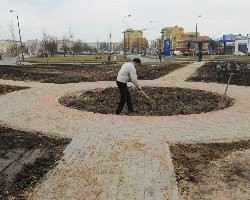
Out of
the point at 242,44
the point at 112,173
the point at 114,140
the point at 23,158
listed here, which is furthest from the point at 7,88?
the point at 242,44

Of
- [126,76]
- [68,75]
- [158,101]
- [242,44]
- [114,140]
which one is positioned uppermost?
[126,76]

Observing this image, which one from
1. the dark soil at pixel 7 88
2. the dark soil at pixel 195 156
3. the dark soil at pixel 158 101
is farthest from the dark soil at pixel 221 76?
the dark soil at pixel 195 156

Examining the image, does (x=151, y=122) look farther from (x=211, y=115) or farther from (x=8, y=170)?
(x=8, y=170)

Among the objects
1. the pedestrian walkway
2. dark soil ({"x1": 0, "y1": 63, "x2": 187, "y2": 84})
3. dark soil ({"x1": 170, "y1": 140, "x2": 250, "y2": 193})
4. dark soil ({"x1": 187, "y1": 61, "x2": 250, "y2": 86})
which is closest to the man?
the pedestrian walkway

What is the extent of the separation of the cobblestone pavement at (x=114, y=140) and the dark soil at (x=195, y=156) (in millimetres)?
171

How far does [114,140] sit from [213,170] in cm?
239

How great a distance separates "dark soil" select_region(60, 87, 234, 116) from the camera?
11406 millimetres

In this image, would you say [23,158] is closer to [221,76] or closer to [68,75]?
[68,75]

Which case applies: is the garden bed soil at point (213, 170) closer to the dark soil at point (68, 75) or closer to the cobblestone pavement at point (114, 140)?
the cobblestone pavement at point (114, 140)

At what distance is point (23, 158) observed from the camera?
21.9 ft

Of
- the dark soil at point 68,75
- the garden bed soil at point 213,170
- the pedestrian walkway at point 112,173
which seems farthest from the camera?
the dark soil at point 68,75

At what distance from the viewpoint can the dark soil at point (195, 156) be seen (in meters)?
5.82

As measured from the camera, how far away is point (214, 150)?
732 centimetres

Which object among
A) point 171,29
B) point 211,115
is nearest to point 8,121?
point 211,115
